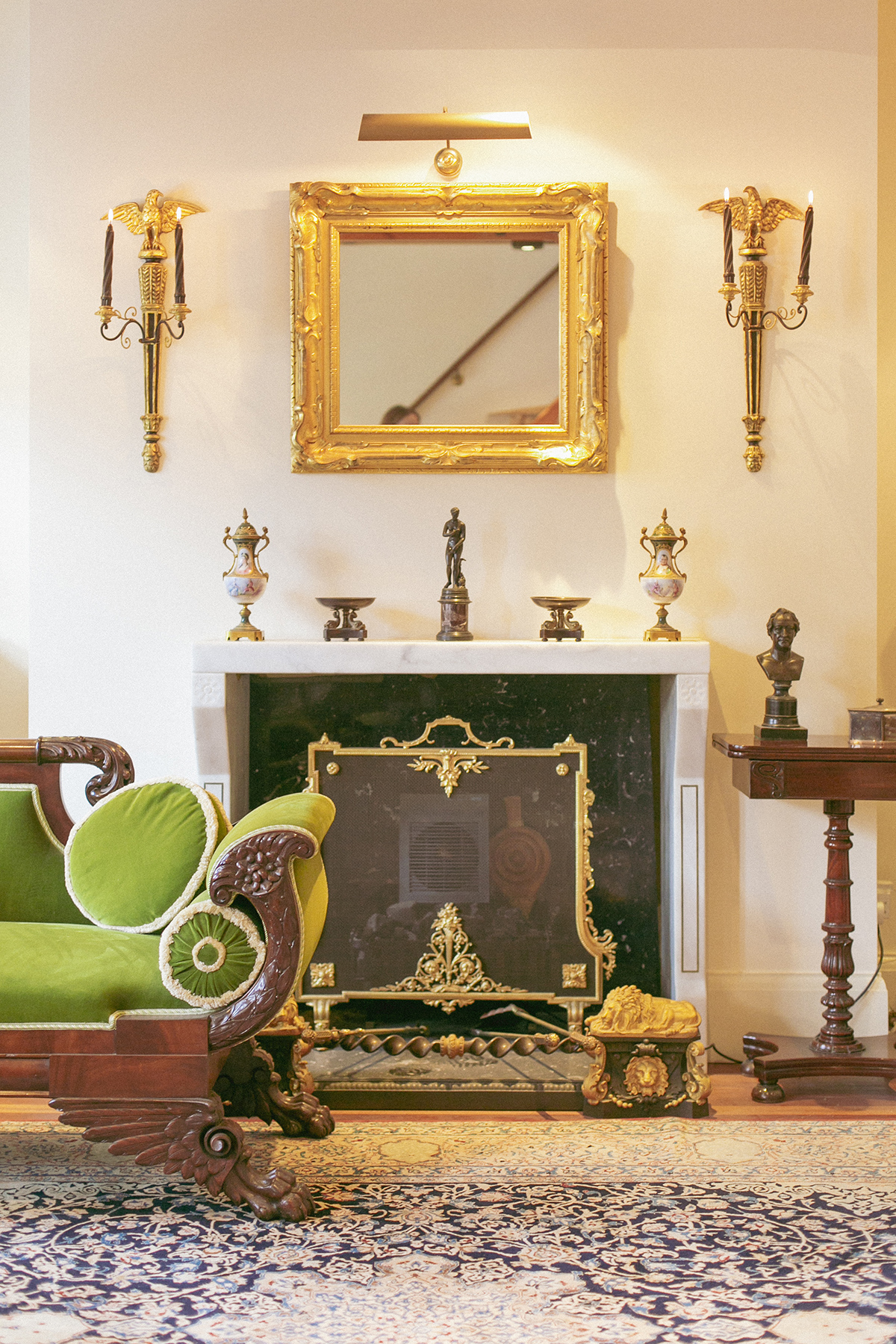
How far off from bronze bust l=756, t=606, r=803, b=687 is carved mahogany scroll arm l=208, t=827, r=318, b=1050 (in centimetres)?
152

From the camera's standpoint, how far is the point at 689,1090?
306 cm

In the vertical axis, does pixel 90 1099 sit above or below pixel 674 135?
below

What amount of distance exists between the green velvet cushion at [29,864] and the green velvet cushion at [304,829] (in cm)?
57

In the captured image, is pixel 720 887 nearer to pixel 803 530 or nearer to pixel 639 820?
pixel 639 820

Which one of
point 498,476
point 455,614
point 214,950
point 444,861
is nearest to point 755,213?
point 498,476

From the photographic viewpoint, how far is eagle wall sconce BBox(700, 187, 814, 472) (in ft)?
11.3

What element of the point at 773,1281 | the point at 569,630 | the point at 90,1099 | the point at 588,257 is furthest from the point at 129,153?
the point at 773,1281

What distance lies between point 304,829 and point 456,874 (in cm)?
112

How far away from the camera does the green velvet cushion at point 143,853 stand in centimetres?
265

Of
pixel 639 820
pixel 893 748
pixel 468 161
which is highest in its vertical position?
pixel 468 161

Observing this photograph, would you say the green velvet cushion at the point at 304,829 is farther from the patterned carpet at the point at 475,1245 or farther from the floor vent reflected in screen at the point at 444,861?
the floor vent reflected in screen at the point at 444,861

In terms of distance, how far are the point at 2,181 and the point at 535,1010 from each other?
3168 millimetres

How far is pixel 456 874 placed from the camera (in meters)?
3.40

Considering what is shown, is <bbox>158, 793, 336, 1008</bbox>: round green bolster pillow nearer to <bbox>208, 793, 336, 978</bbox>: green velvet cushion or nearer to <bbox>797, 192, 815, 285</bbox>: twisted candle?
<bbox>208, 793, 336, 978</bbox>: green velvet cushion
